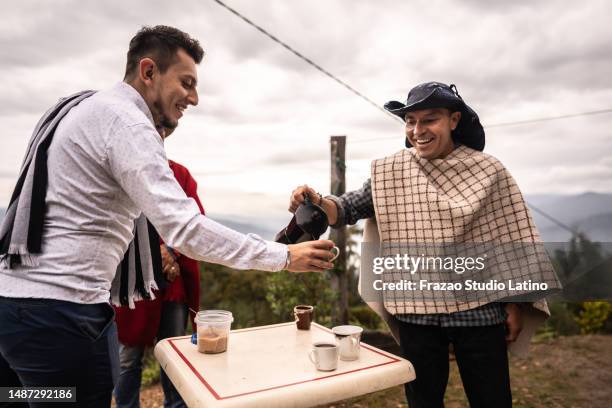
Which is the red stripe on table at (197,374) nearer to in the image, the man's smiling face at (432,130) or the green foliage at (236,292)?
the man's smiling face at (432,130)

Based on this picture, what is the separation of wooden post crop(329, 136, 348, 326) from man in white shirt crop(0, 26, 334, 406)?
11.5ft

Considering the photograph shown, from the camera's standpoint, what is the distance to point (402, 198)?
2.26 metres

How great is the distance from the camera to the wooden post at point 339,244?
5.07m

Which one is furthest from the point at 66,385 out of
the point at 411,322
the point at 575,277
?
the point at 575,277

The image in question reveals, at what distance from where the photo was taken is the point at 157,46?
178cm

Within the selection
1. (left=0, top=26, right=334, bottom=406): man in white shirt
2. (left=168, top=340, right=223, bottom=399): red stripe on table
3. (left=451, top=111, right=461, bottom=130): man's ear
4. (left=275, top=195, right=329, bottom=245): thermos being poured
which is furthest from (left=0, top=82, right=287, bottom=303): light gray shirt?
(left=451, top=111, right=461, bottom=130): man's ear

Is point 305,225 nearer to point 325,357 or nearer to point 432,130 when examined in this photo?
point 325,357

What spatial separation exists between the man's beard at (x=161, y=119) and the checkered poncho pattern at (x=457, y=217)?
1056mm

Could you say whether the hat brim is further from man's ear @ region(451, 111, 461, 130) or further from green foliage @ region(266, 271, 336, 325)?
green foliage @ region(266, 271, 336, 325)

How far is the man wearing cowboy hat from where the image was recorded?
2.06 meters

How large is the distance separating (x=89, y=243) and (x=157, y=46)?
2.69ft

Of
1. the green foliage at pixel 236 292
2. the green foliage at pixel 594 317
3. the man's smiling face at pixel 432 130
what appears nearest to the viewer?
the man's smiling face at pixel 432 130

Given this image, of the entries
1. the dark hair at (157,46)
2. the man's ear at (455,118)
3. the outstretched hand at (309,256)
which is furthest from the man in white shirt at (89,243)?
the man's ear at (455,118)

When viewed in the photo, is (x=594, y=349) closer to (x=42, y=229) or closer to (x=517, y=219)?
(x=517, y=219)
